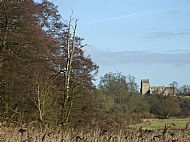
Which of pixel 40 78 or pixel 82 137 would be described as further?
pixel 40 78

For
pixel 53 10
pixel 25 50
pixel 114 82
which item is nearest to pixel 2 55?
pixel 25 50

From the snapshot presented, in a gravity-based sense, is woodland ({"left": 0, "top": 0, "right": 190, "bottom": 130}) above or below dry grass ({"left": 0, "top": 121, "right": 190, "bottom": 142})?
above

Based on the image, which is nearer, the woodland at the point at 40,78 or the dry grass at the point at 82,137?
the dry grass at the point at 82,137

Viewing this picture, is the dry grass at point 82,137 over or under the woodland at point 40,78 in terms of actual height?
under

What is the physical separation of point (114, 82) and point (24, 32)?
40.1 metres

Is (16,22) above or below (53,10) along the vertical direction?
below

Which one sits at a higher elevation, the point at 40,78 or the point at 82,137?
the point at 40,78

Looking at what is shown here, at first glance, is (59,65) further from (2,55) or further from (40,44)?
(2,55)

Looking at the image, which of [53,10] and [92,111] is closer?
[92,111]

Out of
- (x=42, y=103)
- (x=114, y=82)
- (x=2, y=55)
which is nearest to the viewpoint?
(x=42, y=103)

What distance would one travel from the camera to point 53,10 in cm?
3438

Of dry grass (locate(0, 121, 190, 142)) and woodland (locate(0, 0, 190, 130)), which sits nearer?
dry grass (locate(0, 121, 190, 142))

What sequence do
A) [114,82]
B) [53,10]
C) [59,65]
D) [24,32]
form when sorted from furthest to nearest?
[114,82] → [53,10] → [59,65] → [24,32]

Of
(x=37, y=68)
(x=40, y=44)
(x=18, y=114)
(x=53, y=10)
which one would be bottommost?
(x=18, y=114)
